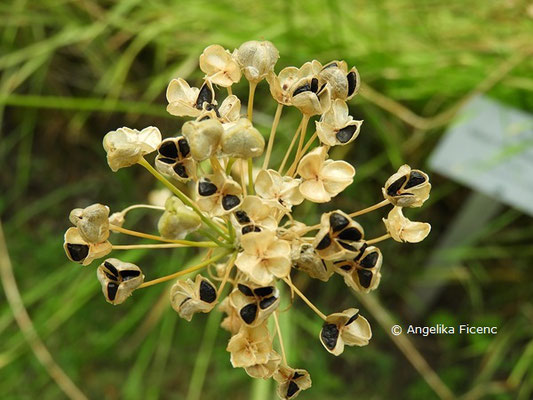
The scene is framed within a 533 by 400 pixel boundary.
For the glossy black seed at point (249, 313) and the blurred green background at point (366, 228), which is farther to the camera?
the blurred green background at point (366, 228)

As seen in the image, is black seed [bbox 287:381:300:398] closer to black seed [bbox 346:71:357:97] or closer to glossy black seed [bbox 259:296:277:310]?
glossy black seed [bbox 259:296:277:310]

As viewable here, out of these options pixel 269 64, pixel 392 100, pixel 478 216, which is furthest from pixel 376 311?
pixel 269 64

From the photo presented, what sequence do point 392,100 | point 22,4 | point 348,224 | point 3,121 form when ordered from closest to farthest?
point 348,224
point 392,100
point 22,4
point 3,121

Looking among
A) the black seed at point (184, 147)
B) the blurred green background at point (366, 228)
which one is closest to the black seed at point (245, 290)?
the black seed at point (184, 147)

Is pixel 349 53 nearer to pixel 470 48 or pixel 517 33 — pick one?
pixel 470 48

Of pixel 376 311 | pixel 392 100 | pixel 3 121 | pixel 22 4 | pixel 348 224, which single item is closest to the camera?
pixel 348 224

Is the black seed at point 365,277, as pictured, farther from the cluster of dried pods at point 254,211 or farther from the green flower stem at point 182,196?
the green flower stem at point 182,196

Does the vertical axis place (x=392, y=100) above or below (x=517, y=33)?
below
